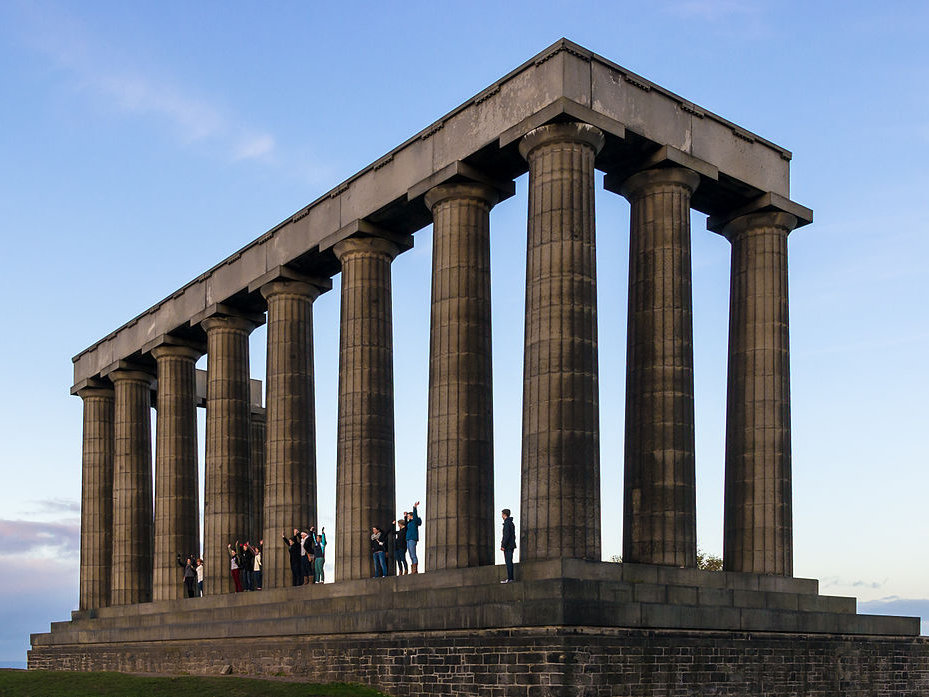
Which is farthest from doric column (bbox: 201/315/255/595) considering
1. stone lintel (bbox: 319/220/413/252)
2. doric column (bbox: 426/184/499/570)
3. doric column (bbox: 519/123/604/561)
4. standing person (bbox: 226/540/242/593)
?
doric column (bbox: 519/123/604/561)

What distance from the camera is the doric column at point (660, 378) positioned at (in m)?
44.7

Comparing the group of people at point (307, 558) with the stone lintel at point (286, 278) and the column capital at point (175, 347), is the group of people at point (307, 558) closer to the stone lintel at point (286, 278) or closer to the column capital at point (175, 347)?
the stone lintel at point (286, 278)

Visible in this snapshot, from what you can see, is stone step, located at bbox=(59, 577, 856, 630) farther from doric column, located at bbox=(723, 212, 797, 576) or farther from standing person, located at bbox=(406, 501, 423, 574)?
doric column, located at bbox=(723, 212, 797, 576)

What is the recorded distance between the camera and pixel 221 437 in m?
64.2

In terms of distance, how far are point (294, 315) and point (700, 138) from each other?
20.7 m

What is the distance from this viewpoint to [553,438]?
41219mm

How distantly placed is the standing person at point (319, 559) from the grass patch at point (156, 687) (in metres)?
8.74

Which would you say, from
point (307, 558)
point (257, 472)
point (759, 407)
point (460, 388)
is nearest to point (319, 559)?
point (307, 558)

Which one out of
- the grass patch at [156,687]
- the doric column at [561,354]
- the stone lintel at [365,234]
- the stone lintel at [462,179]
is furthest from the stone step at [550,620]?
the stone lintel at [365,234]

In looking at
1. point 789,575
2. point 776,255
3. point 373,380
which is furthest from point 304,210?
point 789,575

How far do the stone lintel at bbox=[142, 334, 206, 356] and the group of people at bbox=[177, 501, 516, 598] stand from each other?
1136 cm

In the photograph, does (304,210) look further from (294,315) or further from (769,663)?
(769,663)

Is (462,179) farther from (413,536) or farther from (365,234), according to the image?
(413,536)

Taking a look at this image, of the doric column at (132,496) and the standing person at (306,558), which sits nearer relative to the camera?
the standing person at (306,558)
